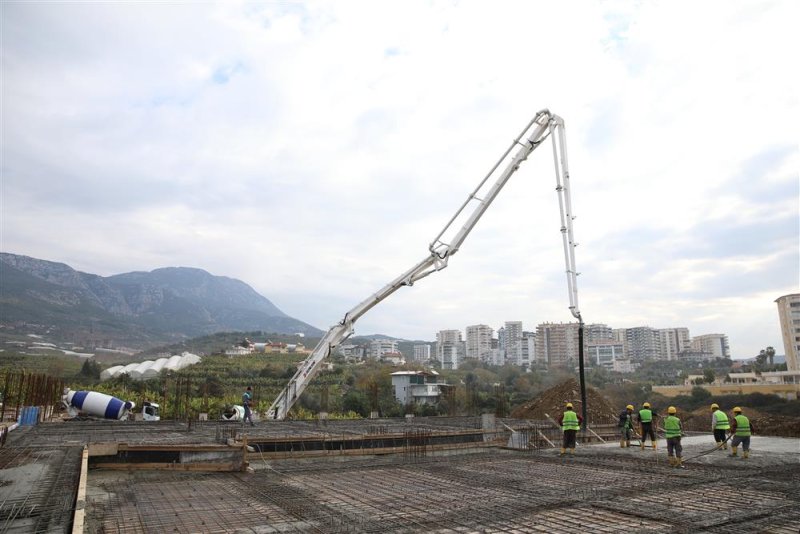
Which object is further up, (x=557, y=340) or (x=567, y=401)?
(x=557, y=340)

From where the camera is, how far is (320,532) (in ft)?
18.4

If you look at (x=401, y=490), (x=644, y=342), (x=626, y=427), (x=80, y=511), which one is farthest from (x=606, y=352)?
(x=80, y=511)

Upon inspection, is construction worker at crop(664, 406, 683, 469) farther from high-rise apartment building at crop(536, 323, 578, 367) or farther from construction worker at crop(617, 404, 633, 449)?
high-rise apartment building at crop(536, 323, 578, 367)

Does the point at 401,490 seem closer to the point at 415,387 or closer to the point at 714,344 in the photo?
the point at 415,387

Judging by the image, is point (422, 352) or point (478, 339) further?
point (422, 352)

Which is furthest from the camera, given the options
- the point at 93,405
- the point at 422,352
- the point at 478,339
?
the point at 422,352

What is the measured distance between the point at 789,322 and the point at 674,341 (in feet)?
312

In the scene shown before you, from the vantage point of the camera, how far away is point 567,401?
82.0 ft

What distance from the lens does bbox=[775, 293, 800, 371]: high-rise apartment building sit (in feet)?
175

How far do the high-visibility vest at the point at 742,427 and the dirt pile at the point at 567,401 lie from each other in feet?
40.3

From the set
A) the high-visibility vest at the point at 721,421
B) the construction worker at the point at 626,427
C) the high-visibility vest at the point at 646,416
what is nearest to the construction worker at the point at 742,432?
the high-visibility vest at the point at 721,421

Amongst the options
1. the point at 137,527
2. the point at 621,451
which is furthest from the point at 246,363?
the point at 137,527

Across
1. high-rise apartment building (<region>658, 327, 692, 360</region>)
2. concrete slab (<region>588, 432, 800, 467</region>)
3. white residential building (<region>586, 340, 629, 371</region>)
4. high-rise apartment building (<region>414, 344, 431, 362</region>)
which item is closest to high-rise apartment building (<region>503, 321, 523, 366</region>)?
white residential building (<region>586, 340, 629, 371</region>)

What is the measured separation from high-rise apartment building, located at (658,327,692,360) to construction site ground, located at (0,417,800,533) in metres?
145
